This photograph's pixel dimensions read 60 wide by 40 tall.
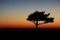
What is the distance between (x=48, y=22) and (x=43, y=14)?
88.6 inches

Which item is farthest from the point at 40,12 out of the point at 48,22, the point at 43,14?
the point at 48,22

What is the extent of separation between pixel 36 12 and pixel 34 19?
7.63 ft

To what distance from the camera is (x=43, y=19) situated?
108 feet

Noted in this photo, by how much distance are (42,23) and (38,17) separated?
2.27m

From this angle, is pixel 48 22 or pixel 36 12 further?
pixel 48 22

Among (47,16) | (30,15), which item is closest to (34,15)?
(30,15)

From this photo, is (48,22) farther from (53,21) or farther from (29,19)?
(29,19)

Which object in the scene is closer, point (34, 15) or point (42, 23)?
point (34, 15)

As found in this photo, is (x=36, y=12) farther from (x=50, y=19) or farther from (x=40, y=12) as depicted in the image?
A: (x=50, y=19)

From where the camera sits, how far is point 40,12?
31.3m

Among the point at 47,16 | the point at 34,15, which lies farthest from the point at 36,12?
the point at 47,16

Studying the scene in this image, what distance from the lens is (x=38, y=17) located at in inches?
1262

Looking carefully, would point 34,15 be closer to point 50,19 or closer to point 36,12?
point 36,12

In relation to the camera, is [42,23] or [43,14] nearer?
[43,14]
